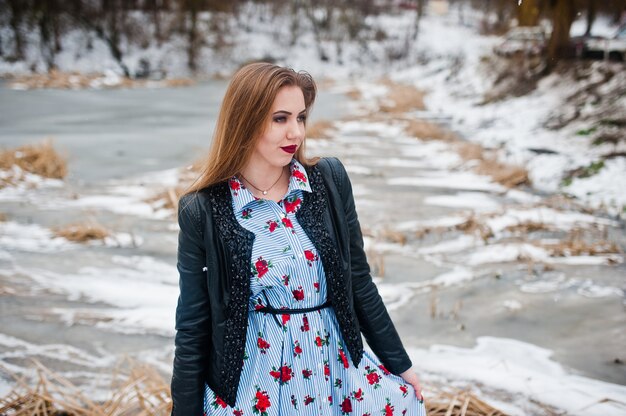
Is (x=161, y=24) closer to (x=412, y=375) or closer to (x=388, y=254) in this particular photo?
(x=388, y=254)

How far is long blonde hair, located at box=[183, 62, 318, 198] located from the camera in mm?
1511

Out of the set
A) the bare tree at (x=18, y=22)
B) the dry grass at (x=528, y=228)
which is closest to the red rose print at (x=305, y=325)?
the dry grass at (x=528, y=228)

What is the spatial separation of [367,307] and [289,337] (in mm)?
308

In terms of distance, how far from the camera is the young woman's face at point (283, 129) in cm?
154

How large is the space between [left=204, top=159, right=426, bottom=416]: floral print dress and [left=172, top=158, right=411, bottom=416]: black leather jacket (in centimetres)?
3

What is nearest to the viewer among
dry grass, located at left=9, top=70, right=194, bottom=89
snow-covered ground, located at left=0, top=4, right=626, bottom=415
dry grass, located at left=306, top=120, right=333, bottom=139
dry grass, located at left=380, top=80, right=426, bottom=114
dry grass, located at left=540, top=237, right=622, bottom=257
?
snow-covered ground, located at left=0, top=4, right=626, bottom=415

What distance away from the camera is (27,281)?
392 centimetres

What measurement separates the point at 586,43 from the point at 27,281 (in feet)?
40.5

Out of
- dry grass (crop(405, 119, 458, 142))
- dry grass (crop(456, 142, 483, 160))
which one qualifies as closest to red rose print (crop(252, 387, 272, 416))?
dry grass (crop(456, 142, 483, 160))

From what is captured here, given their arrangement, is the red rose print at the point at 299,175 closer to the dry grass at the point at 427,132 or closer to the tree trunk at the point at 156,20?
the dry grass at the point at 427,132

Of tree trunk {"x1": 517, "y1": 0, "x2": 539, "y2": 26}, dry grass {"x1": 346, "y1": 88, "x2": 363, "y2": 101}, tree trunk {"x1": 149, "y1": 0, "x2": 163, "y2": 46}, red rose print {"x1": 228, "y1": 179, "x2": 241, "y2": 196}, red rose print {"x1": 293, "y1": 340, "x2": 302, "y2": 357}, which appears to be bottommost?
dry grass {"x1": 346, "y1": 88, "x2": 363, "y2": 101}

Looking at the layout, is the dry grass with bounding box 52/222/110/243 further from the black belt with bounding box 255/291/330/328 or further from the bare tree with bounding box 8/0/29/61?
the bare tree with bounding box 8/0/29/61

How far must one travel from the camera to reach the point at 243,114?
1.54m

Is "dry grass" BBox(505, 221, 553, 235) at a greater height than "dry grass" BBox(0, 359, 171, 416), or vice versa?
"dry grass" BBox(505, 221, 553, 235)
